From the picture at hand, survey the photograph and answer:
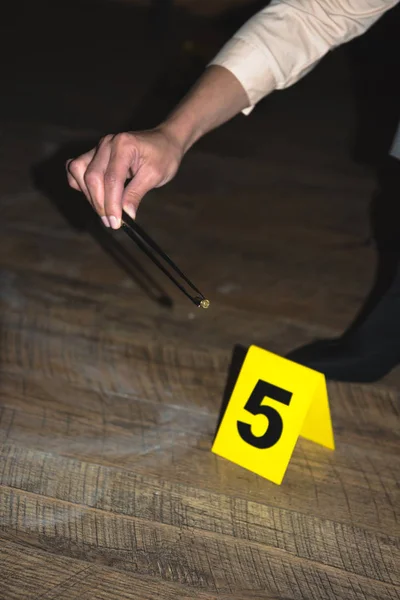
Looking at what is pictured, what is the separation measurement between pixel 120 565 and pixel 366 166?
6.19ft

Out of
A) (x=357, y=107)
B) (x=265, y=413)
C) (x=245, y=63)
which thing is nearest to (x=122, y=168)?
(x=245, y=63)

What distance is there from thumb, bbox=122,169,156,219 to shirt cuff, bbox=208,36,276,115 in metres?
0.25

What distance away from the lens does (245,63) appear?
121cm

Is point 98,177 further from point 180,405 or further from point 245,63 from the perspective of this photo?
point 180,405

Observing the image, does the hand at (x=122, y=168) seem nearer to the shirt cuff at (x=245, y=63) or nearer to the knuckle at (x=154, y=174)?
the knuckle at (x=154, y=174)

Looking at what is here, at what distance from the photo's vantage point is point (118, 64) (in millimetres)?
3357

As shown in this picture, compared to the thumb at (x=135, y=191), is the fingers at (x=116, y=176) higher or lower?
higher

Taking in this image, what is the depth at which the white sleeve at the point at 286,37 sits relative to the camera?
1.22 m

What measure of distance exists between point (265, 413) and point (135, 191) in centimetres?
41

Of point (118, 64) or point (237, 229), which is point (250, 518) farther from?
point (118, 64)

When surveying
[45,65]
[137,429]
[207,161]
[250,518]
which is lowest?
[45,65]

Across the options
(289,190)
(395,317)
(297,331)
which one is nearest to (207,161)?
(289,190)

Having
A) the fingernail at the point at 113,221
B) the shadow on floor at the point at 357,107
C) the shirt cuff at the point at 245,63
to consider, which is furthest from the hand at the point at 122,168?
the shadow on floor at the point at 357,107

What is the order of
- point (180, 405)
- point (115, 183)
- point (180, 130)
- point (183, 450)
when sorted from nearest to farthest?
point (115, 183) < point (180, 130) < point (183, 450) < point (180, 405)
